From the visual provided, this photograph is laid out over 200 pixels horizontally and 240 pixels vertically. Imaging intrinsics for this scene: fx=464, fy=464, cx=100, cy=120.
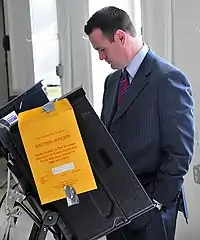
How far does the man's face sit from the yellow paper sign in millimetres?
565

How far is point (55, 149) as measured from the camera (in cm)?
110

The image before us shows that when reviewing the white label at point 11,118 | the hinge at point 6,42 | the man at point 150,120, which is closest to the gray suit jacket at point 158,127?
the man at point 150,120

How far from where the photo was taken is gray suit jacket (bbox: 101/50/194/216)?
1531mm

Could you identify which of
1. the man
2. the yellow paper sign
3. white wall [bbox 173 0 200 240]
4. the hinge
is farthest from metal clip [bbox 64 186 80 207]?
the hinge

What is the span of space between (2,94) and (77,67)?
Result: 2.29 metres

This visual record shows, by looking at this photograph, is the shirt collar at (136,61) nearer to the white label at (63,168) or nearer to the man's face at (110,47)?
the man's face at (110,47)

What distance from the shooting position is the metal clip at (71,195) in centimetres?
115

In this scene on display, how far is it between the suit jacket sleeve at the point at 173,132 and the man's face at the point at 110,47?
→ 0.20 metres

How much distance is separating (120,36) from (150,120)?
313 millimetres

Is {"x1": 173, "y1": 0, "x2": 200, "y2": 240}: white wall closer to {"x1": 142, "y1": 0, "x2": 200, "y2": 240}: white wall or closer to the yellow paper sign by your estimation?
{"x1": 142, "y1": 0, "x2": 200, "y2": 240}: white wall

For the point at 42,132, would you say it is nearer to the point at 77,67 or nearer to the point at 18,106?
the point at 18,106

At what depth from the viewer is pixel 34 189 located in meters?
1.19

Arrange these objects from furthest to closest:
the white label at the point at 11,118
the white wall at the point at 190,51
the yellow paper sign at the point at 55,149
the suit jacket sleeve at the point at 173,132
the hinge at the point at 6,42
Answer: the hinge at the point at 6,42, the white wall at the point at 190,51, the suit jacket sleeve at the point at 173,132, the white label at the point at 11,118, the yellow paper sign at the point at 55,149

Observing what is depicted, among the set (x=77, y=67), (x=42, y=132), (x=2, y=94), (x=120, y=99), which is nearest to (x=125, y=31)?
(x=120, y=99)
